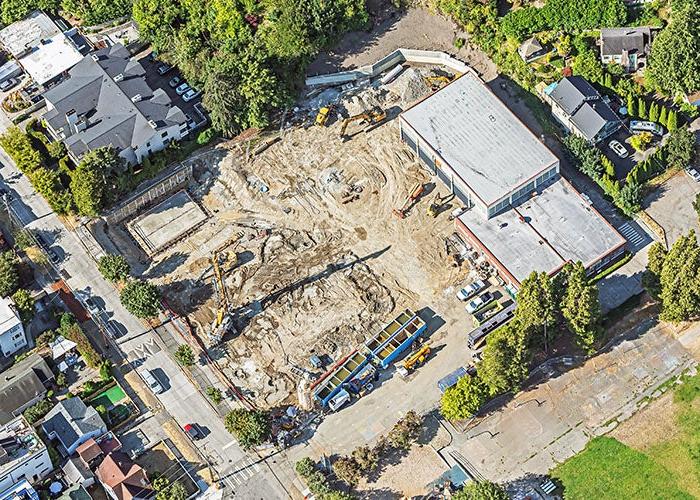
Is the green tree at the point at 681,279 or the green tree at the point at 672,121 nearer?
the green tree at the point at 681,279

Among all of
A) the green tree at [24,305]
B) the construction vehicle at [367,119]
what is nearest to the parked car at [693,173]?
the construction vehicle at [367,119]

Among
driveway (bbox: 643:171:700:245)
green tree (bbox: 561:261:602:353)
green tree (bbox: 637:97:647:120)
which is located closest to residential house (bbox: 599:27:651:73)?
green tree (bbox: 637:97:647:120)

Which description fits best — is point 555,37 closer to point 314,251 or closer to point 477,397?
point 314,251

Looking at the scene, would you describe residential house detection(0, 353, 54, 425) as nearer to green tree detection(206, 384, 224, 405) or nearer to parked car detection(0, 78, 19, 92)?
green tree detection(206, 384, 224, 405)

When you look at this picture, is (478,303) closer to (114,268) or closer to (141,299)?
(141,299)

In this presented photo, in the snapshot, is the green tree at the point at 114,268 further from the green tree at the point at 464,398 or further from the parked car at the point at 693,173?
the parked car at the point at 693,173
